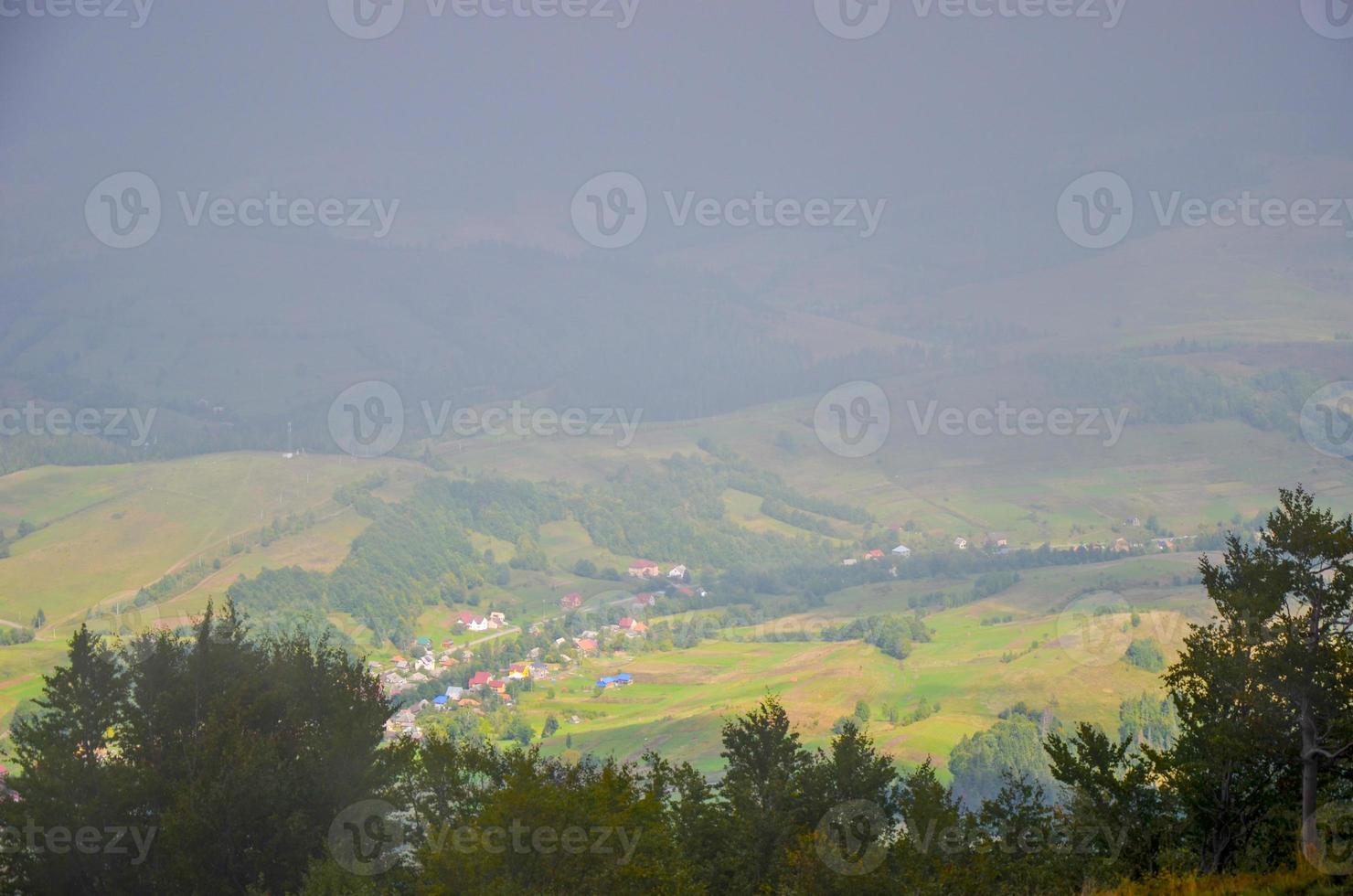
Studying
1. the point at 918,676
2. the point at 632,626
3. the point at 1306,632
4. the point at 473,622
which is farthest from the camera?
the point at 473,622

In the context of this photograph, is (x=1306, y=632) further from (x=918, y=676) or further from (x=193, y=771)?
(x=918, y=676)

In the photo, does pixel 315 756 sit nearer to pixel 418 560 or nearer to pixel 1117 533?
pixel 418 560

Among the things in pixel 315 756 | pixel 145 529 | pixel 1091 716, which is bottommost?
pixel 1091 716

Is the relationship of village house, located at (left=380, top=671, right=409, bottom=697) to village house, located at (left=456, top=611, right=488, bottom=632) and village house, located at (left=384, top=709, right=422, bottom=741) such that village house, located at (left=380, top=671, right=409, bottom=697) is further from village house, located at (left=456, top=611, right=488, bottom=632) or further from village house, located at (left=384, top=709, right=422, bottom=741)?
village house, located at (left=456, top=611, right=488, bottom=632)

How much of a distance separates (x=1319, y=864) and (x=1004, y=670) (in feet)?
314

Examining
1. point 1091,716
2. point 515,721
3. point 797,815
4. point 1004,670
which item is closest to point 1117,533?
point 1004,670

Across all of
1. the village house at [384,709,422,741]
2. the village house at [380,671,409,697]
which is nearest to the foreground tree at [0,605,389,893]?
Answer: the village house at [384,709,422,741]

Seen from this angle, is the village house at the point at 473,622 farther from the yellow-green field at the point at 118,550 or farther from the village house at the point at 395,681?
the village house at the point at 395,681

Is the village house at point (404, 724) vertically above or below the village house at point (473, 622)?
below

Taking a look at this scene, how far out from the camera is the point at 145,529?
570ft

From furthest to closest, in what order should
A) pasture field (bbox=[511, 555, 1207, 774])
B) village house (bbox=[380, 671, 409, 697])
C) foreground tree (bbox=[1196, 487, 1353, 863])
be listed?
village house (bbox=[380, 671, 409, 697]) < pasture field (bbox=[511, 555, 1207, 774]) < foreground tree (bbox=[1196, 487, 1353, 863])

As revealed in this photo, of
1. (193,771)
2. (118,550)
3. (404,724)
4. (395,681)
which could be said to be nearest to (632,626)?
(395,681)

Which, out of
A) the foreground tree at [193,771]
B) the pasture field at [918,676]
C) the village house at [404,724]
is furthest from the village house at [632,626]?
the foreground tree at [193,771]

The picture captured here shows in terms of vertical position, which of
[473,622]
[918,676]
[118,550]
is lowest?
[918,676]
